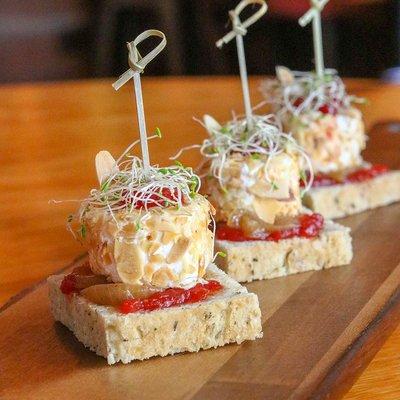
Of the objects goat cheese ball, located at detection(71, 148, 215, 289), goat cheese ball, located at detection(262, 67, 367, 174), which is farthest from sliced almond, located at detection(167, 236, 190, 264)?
goat cheese ball, located at detection(262, 67, 367, 174)

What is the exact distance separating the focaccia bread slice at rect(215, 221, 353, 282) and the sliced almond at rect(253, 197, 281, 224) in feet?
0.30

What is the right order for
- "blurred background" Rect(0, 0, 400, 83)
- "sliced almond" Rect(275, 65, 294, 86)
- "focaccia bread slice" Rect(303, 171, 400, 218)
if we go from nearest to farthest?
"focaccia bread slice" Rect(303, 171, 400, 218) → "sliced almond" Rect(275, 65, 294, 86) → "blurred background" Rect(0, 0, 400, 83)

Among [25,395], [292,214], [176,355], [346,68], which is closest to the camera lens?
[25,395]

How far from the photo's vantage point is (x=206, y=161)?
397 centimetres

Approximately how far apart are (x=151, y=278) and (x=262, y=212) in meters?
0.89

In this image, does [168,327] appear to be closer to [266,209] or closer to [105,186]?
[105,186]

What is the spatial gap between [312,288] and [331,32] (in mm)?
6071

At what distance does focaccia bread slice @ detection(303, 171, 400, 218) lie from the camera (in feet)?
15.3

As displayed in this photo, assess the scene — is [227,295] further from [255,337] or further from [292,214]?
[292,214]

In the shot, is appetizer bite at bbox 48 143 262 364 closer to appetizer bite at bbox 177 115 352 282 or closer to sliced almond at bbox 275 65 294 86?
appetizer bite at bbox 177 115 352 282

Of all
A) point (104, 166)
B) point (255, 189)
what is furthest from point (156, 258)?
point (255, 189)

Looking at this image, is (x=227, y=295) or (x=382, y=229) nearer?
(x=227, y=295)

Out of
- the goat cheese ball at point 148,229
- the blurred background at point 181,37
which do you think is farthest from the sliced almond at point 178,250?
the blurred background at point 181,37

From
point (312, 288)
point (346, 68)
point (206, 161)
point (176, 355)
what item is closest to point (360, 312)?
point (312, 288)
